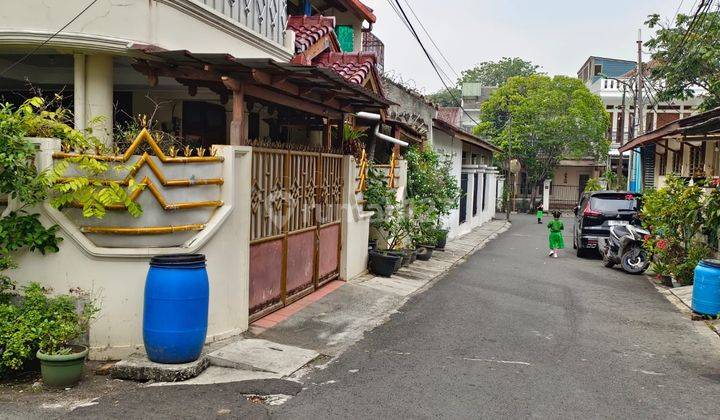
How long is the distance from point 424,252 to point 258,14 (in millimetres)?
6986

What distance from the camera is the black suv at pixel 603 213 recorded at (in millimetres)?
16391

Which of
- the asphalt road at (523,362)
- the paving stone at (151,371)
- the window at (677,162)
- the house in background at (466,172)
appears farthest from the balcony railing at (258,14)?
the window at (677,162)

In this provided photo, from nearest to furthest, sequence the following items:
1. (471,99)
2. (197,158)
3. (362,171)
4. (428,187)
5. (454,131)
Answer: (197,158), (362,171), (428,187), (454,131), (471,99)

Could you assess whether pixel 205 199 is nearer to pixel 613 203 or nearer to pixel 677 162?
pixel 613 203

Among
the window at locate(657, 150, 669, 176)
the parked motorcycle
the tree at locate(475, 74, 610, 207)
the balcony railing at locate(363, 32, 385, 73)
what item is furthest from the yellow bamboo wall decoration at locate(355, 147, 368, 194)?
the tree at locate(475, 74, 610, 207)

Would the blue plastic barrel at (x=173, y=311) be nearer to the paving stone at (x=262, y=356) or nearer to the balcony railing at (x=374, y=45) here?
the paving stone at (x=262, y=356)

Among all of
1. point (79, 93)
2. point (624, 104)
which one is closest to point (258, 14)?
point (79, 93)

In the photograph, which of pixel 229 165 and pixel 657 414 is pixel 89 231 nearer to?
pixel 229 165

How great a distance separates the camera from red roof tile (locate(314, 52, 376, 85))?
38.9 ft

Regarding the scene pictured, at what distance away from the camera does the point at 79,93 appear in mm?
7102

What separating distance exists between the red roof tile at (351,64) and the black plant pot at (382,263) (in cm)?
324

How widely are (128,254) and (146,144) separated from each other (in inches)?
43.8

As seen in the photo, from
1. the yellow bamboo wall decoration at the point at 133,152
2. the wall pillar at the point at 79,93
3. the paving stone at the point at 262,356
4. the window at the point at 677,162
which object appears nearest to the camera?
the yellow bamboo wall decoration at the point at 133,152

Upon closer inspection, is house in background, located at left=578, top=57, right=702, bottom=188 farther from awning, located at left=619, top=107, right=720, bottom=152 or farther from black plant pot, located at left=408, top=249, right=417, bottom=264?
black plant pot, located at left=408, top=249, right=417, bottom=264
